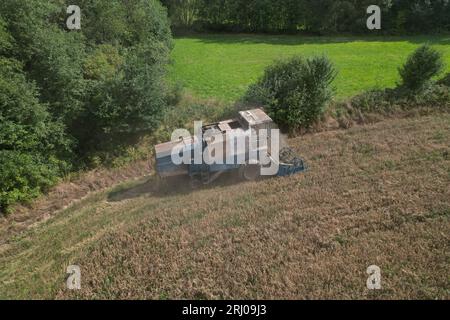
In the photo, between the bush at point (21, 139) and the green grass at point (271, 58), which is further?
the green grass at point (271, 58)

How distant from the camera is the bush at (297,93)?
16000 mm

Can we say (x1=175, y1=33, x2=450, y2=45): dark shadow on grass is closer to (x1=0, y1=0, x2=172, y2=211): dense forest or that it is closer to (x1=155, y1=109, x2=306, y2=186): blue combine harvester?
(x1=0, y1=0, x2=172, y2=211): dense forest

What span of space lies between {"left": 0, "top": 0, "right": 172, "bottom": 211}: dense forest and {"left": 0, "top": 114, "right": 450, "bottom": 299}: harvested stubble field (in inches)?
104

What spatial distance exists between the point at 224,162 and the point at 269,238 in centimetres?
378

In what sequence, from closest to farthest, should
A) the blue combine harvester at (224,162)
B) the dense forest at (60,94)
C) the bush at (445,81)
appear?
1. the blue combine harvester at (224,162)
2. the dense forest at (60,94)
3. the bush at (445,81)

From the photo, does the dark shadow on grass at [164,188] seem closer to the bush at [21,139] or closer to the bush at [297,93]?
the bush at [21,139]

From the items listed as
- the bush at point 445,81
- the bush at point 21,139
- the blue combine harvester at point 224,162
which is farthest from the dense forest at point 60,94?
the bush at point 445,81

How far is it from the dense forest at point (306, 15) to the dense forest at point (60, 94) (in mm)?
22253

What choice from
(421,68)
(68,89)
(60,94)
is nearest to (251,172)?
(68,89)

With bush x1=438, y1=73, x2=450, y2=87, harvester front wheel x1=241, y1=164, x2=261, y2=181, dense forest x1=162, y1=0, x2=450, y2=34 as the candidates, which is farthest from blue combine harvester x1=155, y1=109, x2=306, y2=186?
dense forest x1=162, y1=0, x2=450, y2=34

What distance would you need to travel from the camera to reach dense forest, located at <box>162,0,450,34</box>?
3203cm

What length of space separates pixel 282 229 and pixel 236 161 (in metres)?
3.47

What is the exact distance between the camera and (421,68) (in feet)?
54.6
